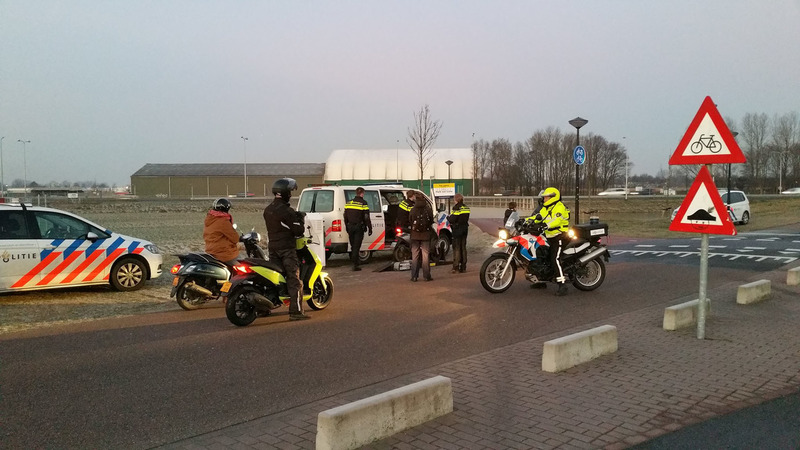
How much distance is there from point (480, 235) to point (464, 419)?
1999 centimetres

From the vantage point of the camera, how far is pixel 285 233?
856 cm

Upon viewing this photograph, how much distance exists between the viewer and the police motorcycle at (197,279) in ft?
30.9

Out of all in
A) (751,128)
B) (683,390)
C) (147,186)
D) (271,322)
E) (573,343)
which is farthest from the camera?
(147,186)

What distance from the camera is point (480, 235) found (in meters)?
24.7

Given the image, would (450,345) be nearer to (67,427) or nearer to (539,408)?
(539,408)

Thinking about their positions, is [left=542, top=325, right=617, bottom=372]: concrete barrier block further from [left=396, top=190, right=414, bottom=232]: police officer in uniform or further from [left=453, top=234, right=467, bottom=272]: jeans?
[left=396, top=190, right=414, bottom=232]: police officer in uniform

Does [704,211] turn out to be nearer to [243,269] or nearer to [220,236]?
[243,269]

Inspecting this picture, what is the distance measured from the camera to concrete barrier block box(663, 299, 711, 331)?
8047mm

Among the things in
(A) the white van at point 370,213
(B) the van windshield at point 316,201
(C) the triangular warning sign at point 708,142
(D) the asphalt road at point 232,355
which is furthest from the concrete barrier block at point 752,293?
(B) the van windshield at point 316,201

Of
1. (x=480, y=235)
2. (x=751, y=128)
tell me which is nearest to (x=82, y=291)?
(x=480, y=235)

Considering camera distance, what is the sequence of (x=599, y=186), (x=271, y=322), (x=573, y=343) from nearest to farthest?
(x=573, y=343) < (x=271, y=322) < (x=599, y=186)

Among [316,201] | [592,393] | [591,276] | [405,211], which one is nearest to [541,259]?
[591,276]

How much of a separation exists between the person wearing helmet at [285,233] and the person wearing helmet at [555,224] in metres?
4.46

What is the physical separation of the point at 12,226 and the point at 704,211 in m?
10.6
